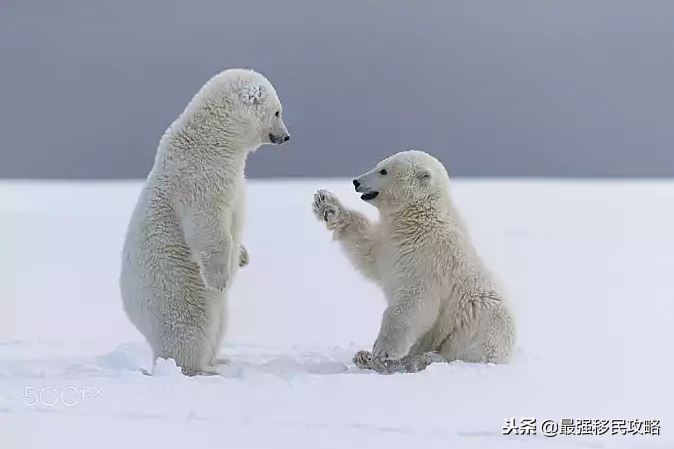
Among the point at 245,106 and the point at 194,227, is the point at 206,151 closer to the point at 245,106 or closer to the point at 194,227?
the point at 245,106

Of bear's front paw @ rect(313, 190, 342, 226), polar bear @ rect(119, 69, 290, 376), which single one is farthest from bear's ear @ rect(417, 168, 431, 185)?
polar bear @ rect(119, 69, 290, 376)

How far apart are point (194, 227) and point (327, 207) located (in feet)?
3.08

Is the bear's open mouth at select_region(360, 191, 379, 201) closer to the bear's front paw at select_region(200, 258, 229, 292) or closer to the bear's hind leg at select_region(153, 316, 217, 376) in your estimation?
the bear's front paw at select_region(200, 258, 229, 292)

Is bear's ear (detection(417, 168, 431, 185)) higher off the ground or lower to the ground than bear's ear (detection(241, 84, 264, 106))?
lower

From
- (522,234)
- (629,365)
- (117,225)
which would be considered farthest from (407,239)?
(117,225)

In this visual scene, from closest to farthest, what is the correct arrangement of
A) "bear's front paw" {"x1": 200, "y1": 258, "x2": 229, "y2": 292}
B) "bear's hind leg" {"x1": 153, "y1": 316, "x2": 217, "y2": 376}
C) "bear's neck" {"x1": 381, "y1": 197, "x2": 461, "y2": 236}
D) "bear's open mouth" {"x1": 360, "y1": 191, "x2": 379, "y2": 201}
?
"bear's front paw" {"x1": 200, "y1": 258, "x2": 229, "y2": 292} < "bear's hind leg" {"x1": 153, "y1": 316, "x2": 217, "y2": 376} < "bear's neck" {"x1": 381, "y1": 197, "x2": 461, "y2": 236} < "bear's open mouth" {"x1": 360, "y1": 191, "x2": 379, "y2": 201}

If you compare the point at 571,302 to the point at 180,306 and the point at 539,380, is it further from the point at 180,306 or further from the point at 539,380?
the point at 180,306

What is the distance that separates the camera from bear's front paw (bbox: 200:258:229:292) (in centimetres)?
411

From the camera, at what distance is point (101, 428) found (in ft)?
10.2

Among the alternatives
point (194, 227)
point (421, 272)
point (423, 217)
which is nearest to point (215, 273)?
point (194, 227)

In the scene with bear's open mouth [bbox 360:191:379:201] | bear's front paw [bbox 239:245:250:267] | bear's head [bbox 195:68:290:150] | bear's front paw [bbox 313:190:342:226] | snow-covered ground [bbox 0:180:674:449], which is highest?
bear's head [bbox 195:68:290:150]

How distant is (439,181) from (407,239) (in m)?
0.39

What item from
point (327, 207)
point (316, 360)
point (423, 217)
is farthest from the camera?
point (327, 207)

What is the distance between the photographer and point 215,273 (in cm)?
412
